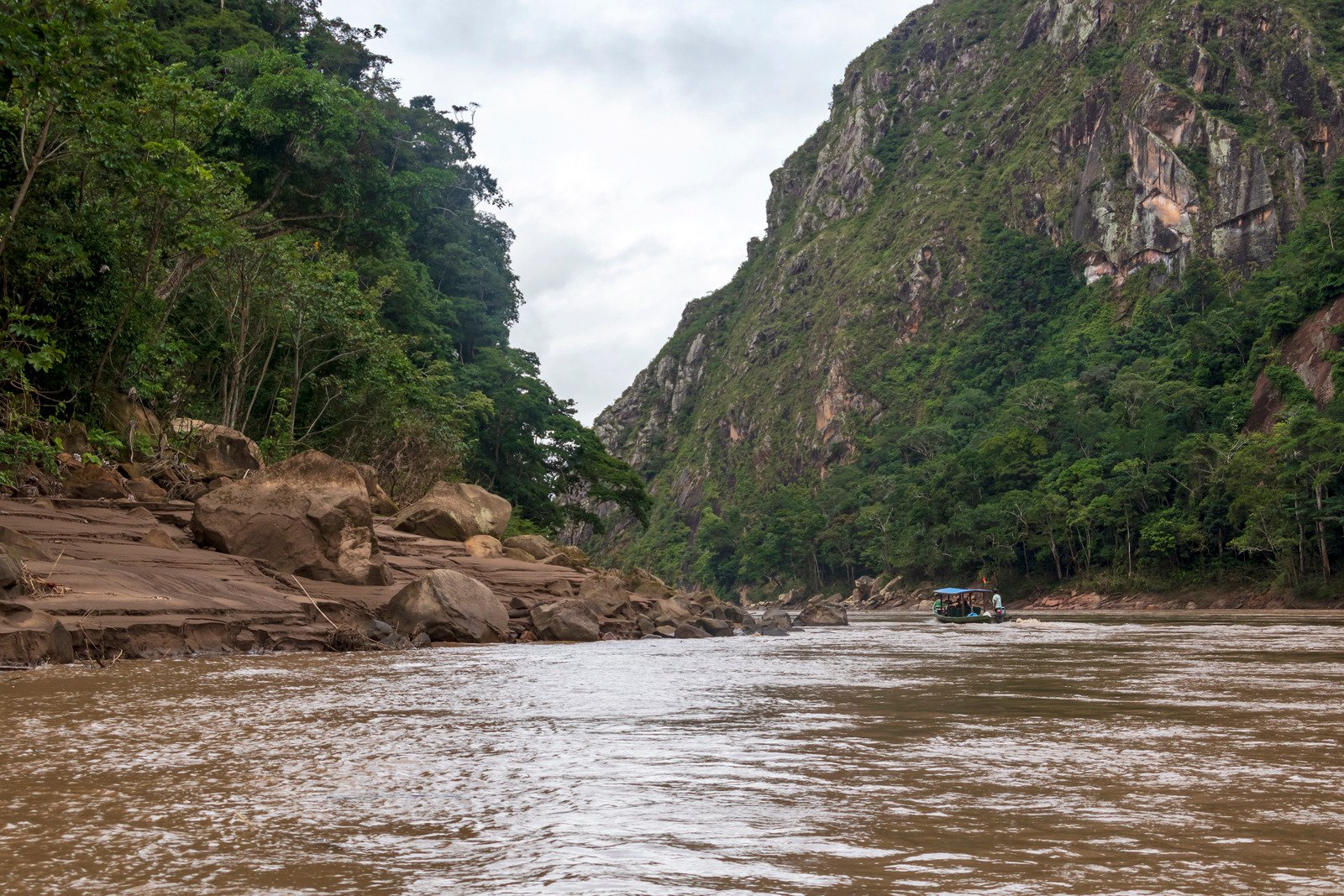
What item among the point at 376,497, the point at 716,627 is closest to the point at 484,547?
the point at 376,497

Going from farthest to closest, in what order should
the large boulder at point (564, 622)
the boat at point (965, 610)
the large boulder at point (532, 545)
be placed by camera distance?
the boat at point (965, 610), the large boulder at point (532, 545), the large boulder at point (564, 622)

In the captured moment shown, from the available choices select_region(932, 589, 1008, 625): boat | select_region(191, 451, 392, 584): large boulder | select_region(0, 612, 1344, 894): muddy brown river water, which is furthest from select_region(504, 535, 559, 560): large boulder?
select_region(932, 589, 1008, 625): boat

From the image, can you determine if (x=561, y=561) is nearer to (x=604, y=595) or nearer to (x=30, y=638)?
(x=604, y=595)

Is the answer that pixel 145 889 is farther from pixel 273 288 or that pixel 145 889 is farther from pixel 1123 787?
pixel 273 288

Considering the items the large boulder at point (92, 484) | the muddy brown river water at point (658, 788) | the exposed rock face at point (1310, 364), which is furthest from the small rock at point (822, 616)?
the muddy brown river water at point (658, 788)

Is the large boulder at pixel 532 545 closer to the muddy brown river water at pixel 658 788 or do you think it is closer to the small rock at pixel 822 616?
the small rock at pixel 822 616

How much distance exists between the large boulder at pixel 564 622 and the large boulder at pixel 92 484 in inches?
313

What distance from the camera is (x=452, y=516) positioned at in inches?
981

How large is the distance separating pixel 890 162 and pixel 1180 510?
109528 millimetres

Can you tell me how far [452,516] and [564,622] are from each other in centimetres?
595

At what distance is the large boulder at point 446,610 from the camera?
17078 millimetres

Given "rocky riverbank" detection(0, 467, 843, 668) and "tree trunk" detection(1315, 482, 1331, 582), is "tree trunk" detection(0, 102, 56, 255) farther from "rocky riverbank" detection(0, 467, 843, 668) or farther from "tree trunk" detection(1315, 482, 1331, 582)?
"tree trunk" detection(1315, 482, 1331, 582)

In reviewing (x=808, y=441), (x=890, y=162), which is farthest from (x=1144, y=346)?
(x=890, y=162)

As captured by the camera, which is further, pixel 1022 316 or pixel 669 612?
pixel 1022 316
